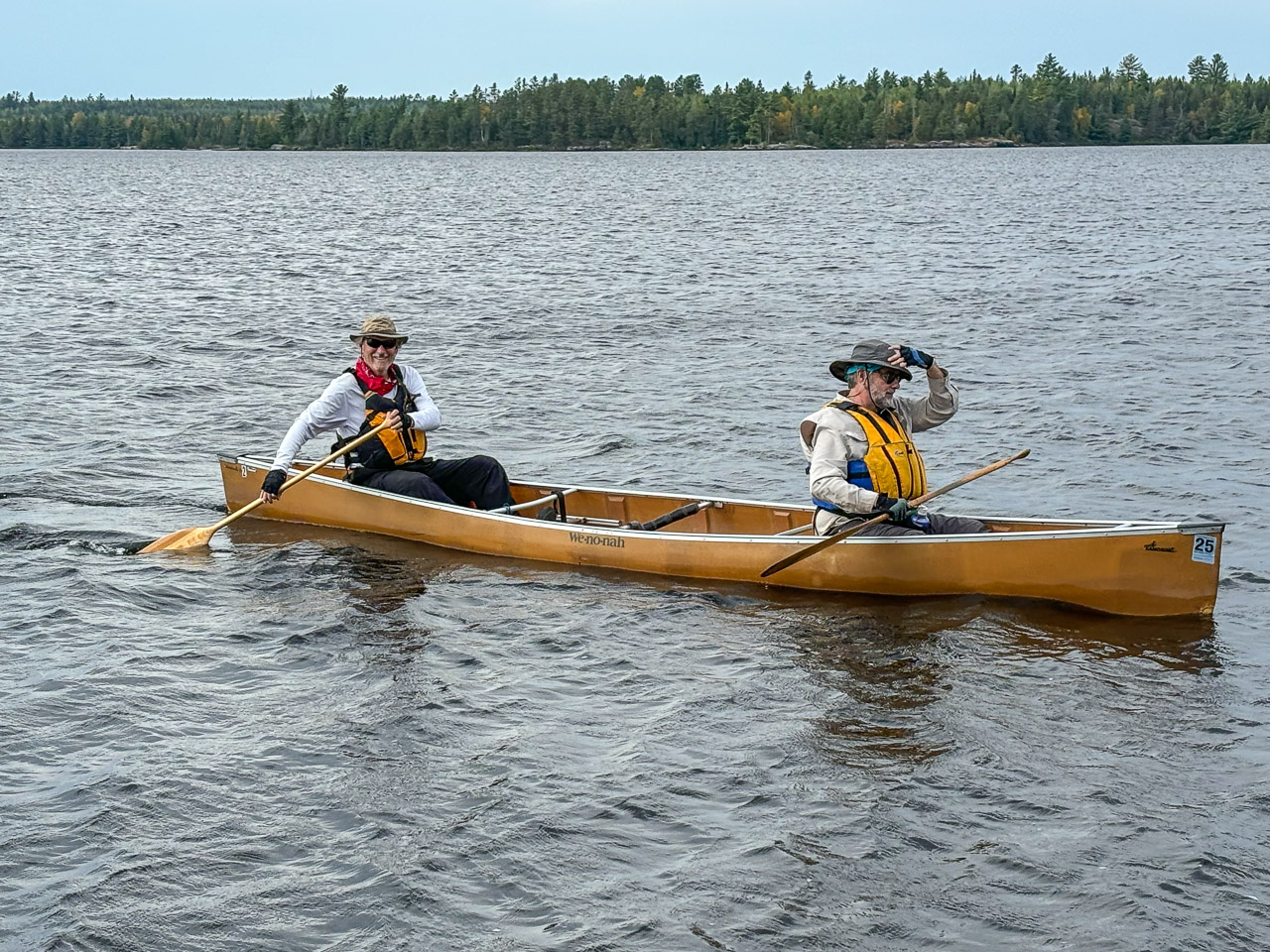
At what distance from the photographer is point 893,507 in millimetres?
9922

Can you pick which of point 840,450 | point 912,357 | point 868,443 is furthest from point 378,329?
point 912,357

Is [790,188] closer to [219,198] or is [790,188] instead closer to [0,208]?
[219,198]

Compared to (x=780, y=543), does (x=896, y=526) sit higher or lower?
higher

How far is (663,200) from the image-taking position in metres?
73.2

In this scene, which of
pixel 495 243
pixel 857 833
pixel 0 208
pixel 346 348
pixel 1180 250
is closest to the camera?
pixel 857 833

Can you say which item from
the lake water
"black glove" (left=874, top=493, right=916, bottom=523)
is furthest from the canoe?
"black glove" (left=874, top=493, right=916, bottom=523)

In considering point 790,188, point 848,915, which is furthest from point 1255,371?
point 790,188

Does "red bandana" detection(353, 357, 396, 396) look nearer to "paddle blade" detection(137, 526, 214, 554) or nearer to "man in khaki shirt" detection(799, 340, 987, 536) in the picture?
"paddle blade" detection(137, 526, 214, 554)

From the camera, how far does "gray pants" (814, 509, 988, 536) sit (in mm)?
10336

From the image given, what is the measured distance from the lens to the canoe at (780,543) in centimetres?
980

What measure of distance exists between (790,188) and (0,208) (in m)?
41.3

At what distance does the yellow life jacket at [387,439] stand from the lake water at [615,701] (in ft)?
2.34

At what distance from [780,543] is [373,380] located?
11.4 ft

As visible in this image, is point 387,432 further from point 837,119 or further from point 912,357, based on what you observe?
point 837,119
